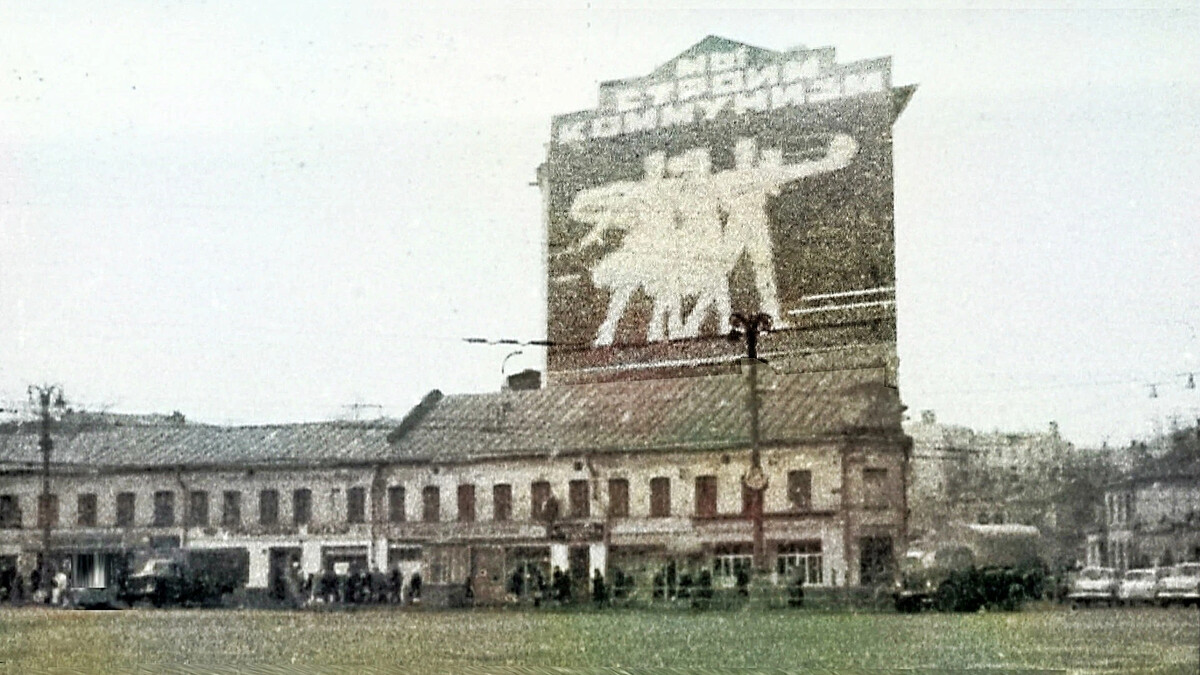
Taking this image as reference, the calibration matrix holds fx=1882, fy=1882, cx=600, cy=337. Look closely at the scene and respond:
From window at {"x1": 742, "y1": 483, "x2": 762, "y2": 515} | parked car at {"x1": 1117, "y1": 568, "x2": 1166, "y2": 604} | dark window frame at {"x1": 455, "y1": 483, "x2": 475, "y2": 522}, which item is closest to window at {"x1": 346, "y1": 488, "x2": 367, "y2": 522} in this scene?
dark window frame at {"x1": 455, "y1": 483, "x2": 475, "y2": 522}

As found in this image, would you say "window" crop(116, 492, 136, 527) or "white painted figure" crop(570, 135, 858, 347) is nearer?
"white painted figure" crop(570, 135, 858, 347)

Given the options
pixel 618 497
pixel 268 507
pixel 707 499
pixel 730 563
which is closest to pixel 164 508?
pixel 268 507

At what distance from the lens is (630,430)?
31.0 feet

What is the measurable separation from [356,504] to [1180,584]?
13.3 feet

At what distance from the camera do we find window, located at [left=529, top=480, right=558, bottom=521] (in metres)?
9.48

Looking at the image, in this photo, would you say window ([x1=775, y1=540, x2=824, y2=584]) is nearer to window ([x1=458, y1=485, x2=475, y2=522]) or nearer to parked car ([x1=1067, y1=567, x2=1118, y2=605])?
parked car ([x1=1067, y1=567, x2=1118, y2=605])

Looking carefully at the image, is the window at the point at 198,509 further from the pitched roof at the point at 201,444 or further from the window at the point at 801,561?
the window at the point at 801,561

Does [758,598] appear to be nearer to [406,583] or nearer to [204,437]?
[406,583]

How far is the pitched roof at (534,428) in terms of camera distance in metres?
9.01

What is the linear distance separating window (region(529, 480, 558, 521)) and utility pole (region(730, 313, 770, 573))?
3.34 ft

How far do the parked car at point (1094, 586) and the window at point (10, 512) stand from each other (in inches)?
216

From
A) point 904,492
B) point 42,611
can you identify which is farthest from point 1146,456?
point 42,611

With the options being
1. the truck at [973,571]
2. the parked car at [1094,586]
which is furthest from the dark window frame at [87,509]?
the parked car at [1094,586]

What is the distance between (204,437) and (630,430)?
2.24m
